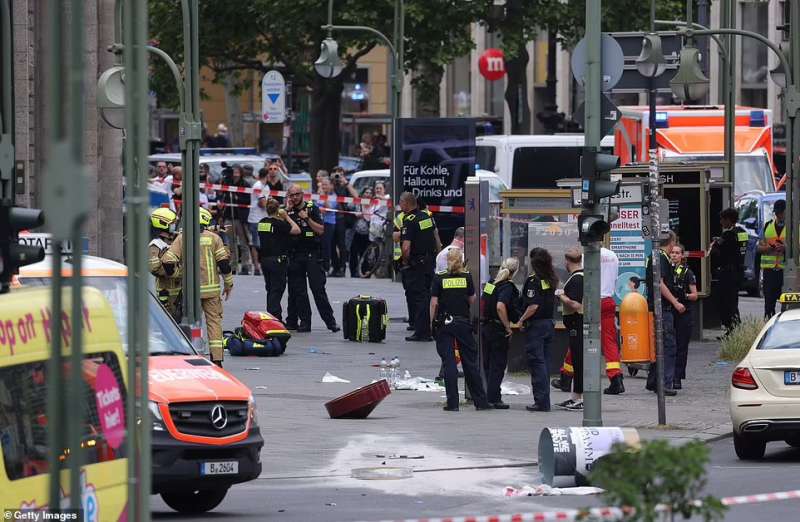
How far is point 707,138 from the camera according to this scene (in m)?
34.7

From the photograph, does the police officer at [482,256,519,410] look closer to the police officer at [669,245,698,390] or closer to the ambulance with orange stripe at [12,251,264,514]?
the police officer at [669,245,698,390]

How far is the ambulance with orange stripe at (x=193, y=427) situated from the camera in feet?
38.5

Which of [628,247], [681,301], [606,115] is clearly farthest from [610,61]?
[628,247]

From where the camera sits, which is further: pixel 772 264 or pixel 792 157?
pixel 772 264

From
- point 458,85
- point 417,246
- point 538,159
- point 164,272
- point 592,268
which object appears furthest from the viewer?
point 458,85

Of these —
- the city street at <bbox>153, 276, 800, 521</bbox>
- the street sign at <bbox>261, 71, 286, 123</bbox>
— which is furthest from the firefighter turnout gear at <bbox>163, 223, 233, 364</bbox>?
the street sign at <bbox>261, 71, 286, 123</bbox>

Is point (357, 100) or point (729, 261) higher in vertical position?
point (357, 100)

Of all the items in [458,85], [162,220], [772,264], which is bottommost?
[772,264]

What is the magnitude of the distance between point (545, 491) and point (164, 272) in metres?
6.94

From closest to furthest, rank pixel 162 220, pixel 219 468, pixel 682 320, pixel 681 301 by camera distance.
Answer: pixel 219 468 < pixel 162 220 < pixel 681 301 < pixel 682 320

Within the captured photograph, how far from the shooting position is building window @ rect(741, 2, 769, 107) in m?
59.7

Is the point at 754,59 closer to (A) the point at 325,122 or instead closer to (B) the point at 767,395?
(A) the point at 325,122

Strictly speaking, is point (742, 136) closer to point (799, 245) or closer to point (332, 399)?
point (799, 245)

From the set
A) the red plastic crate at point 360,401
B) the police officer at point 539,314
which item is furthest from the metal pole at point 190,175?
the police officer at point 539,314
